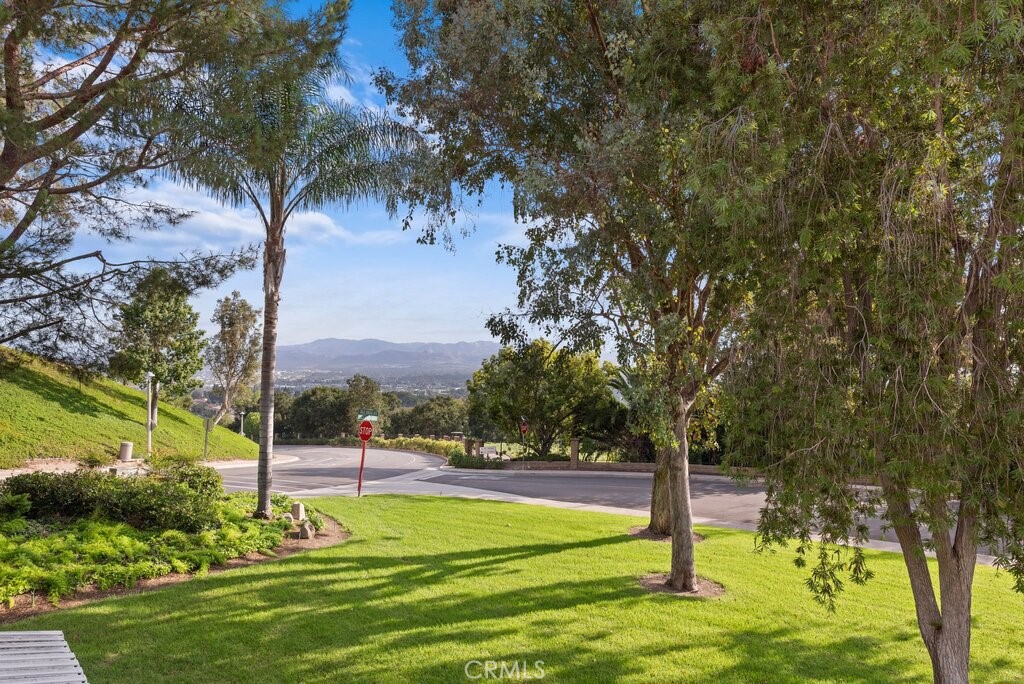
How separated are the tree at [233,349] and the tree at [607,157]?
29044 mm

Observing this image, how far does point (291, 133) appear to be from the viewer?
10289mm

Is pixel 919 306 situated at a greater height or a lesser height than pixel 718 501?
greater

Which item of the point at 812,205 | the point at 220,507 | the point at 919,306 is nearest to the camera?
the point at 919,306

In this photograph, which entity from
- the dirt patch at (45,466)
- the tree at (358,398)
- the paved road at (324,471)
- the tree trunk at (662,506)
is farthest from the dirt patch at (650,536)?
the tree at (358,398)

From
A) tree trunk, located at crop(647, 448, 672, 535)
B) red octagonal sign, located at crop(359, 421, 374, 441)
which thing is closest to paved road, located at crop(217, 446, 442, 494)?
red octagonal sign, located at crop(359, 421, 374, 441)

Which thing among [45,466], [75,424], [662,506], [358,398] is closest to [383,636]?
[662,506]

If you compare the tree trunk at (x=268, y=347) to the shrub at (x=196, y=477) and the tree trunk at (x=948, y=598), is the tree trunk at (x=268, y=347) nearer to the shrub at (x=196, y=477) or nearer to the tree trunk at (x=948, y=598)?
the shrub at (x=196, y=477)

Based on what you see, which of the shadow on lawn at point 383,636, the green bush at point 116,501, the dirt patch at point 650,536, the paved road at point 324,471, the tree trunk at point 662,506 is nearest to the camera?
the shadow on lawn at point 383,636

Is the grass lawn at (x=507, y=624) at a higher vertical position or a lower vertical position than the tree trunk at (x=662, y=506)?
lower

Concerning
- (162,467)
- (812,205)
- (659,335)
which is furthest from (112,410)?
(812,205)

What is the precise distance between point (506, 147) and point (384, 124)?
13.0ft

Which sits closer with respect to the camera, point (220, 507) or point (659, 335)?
point (659, 335)

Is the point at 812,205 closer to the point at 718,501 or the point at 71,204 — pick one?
the point at 71,204

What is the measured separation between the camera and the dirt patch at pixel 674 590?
984 cm
